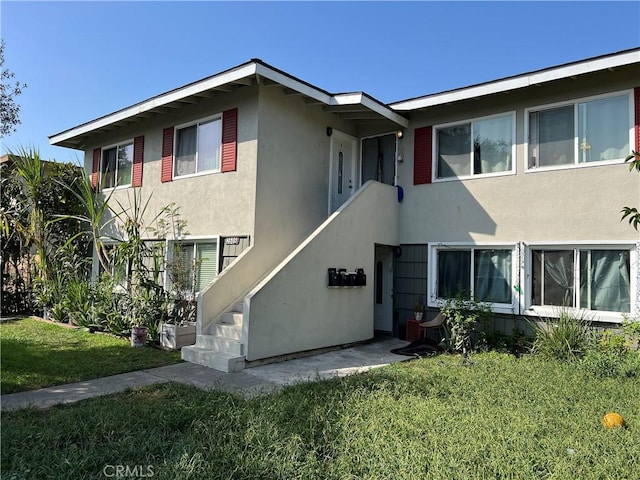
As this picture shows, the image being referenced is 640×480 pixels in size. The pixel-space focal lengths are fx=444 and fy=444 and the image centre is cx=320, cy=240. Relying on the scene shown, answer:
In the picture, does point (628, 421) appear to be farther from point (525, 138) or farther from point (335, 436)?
point (525, 138)

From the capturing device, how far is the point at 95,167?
13.6m

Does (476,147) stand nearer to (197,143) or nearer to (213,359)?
(197,143)

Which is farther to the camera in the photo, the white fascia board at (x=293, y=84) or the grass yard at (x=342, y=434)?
the white fascia board at (x=293, y=84)

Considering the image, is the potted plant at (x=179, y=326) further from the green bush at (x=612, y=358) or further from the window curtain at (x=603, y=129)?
the window curtain at (x=603, y=129)

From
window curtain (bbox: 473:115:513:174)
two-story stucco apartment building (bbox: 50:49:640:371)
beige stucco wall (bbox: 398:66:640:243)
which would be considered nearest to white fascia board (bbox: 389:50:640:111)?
two-story stucco apartment building (bbox: 50:49:640:371)

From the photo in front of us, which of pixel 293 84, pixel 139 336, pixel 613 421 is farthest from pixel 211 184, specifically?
pixel 613 421

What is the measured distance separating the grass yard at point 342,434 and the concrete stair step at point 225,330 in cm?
199

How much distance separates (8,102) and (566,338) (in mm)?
14345


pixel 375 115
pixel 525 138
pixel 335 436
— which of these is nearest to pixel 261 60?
pixel 375 115

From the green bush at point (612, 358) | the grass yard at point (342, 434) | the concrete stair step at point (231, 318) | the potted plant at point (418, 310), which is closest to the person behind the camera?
the grass yard at point (342, 434)

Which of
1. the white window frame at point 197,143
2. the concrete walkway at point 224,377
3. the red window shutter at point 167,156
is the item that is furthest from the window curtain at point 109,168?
the concrete walkway at point 224,377

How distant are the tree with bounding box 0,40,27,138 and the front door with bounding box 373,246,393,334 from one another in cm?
1037

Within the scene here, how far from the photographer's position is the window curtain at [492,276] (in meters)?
9.29

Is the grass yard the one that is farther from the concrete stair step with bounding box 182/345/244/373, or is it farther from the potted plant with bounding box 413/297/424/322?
the potted plant with bounding box 413/297/424/322
